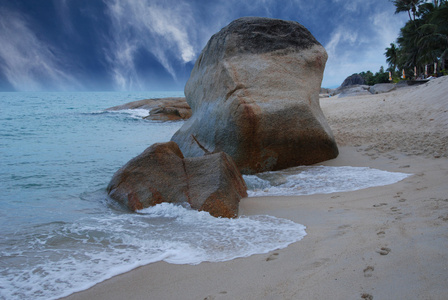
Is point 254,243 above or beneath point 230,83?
beneath

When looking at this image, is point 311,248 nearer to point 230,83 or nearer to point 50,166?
point 230,83

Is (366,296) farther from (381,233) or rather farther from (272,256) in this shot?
Answer: (381,233)

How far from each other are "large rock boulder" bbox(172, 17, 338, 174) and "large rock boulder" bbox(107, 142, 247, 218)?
1.17m

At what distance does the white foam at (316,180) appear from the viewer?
4.85 meters

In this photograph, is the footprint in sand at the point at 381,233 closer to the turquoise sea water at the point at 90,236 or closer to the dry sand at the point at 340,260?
the dry sand at the point at 340,260

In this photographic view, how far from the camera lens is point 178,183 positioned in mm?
4547

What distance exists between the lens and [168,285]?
8.00ft

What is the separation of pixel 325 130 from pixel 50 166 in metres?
5.63

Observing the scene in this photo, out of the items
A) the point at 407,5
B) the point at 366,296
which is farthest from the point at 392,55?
the point at 366,296

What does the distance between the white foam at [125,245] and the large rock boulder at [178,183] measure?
→ 0.69ft

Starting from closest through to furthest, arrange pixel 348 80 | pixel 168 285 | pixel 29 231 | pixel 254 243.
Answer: pixel 168 285 < pixel 254 243 < pixel 29 231 < pixel 348 80

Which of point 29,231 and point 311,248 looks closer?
point 311,248

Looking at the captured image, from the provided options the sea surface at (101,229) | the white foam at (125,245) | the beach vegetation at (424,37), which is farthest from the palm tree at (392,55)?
the white foam at (125,245)

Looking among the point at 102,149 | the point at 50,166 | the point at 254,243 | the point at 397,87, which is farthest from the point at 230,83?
the point at 397,87
